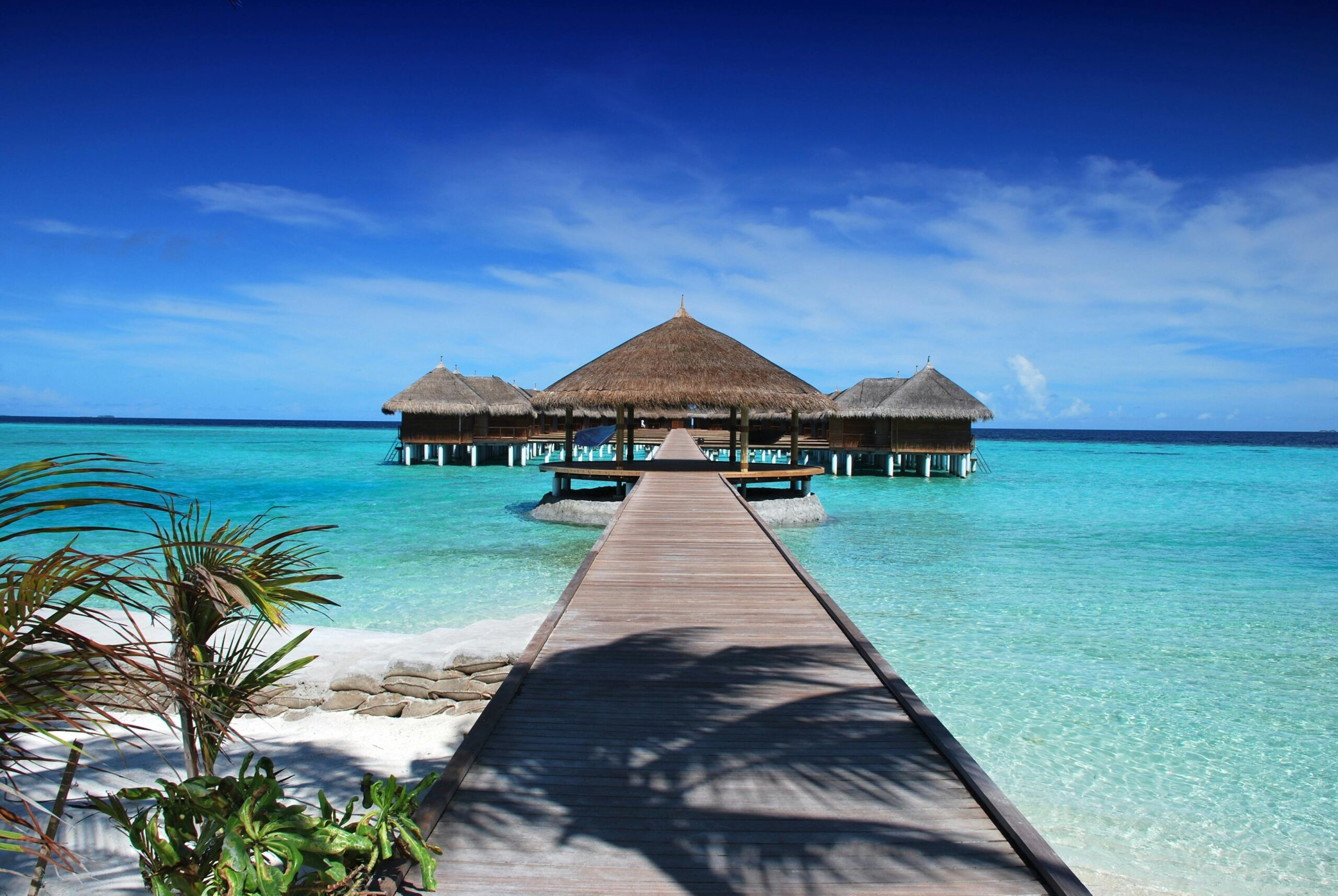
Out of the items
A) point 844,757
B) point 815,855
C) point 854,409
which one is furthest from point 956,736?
point 854,409

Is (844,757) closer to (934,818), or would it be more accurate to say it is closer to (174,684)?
(934,818)

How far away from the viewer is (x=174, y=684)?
5.29ft

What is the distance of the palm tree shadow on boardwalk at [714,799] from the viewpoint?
7.82 feet

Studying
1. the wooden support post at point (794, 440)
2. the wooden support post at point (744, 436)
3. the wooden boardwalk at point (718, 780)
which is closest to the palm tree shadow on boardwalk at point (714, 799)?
the wooden boardwalk at point (718, 780)

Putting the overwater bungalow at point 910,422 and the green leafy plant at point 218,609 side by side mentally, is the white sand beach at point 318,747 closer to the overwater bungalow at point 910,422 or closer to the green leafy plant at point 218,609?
the green leafy plant at point 218,609

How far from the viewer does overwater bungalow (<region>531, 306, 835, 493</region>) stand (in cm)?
1426

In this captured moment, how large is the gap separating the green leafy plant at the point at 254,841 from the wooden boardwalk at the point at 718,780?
0.65 ft

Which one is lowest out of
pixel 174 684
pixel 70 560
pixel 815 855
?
pixel 815 855

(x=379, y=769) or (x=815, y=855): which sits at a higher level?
(x=815, y=855)

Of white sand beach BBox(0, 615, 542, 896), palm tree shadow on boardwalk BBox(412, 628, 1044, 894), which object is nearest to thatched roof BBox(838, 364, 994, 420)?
white sand beach BBox(0, 615, 542, 896)

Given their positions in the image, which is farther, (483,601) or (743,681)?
(483,601)

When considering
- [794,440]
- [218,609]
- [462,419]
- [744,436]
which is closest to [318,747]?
[218,609]

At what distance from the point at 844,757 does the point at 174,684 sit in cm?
240

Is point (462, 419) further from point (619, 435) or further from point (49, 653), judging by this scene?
point (49, 653)
